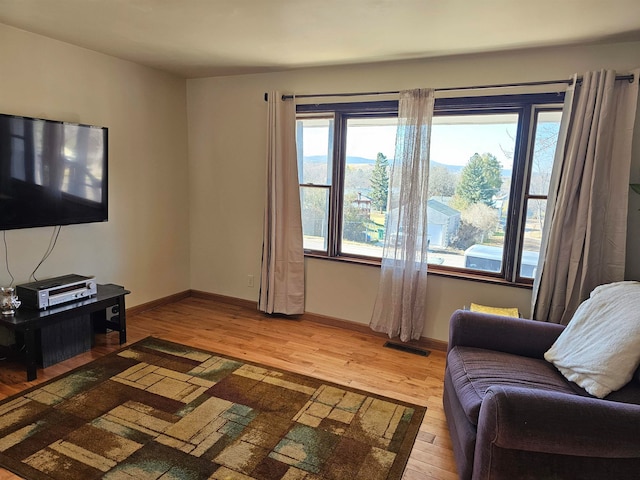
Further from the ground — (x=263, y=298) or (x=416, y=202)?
(x=416, y=202)

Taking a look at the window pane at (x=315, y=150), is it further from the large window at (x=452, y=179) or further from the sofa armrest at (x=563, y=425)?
the sofa armrest at (x=563, y=425)

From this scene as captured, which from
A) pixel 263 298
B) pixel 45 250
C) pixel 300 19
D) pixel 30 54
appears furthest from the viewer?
pixel 263 298

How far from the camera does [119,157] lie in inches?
145

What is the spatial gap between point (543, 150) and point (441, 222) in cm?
92

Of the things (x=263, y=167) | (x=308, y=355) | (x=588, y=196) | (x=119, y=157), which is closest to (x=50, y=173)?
(x=119, y=157)

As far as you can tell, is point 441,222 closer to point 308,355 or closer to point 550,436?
point 308,355

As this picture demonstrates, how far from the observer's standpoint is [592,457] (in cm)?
150

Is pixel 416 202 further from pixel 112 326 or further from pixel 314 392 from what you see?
pixel 112 326

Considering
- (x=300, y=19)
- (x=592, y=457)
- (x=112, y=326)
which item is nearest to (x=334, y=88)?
(x=300, y=19)

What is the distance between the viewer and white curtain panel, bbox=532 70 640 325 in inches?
105

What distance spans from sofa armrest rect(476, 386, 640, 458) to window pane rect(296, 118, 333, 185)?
8.72ft

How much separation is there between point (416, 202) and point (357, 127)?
2.98 ft

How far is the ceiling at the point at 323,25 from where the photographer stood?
7.44ft

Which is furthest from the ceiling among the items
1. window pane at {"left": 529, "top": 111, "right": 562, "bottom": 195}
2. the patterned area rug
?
the patterned area rug
